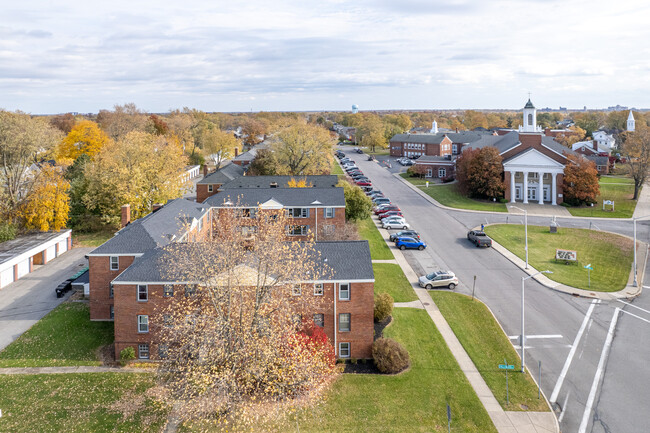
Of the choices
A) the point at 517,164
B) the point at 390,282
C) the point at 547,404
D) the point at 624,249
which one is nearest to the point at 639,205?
the point at 517,164

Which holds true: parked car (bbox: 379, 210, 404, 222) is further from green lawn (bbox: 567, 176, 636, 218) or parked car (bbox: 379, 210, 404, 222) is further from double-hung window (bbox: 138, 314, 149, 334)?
double-hung window (bbox: 138, 314, 149, 334)

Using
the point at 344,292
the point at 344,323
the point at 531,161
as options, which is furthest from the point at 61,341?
the point at 531,161

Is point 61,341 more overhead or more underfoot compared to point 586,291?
more underfoot

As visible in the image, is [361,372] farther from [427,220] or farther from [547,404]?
[427,220]

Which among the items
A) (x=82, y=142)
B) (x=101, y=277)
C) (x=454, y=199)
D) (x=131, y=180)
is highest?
(x=82, y=142)

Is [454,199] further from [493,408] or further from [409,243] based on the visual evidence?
[493,408]

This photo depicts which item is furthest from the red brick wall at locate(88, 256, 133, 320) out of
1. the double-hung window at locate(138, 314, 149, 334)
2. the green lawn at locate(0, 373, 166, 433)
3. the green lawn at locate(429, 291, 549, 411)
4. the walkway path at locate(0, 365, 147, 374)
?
the green lawn at locate(429, 291, 549, 411)

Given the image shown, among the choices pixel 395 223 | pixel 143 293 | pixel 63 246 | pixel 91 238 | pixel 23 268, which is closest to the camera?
pixel 143 293

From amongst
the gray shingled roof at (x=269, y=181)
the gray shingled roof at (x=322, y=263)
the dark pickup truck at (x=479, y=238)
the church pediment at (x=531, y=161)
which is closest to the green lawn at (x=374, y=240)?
the gray shingled roof at (x=269, y=181)
